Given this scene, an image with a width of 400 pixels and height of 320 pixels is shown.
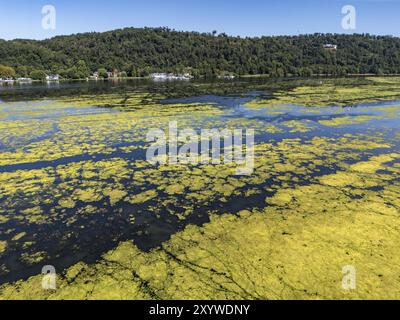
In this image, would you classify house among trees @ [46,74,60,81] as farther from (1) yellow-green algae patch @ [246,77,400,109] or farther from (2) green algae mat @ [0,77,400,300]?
(2) green algae mat @ [0,77,400,300]

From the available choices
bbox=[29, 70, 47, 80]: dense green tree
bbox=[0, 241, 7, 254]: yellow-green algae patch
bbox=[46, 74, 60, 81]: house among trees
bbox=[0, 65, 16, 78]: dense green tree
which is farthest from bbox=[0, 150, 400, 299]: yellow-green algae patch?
bbox=[0, 65, 16, 78]: dense green tree

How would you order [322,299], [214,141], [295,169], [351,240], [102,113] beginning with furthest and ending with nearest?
[102,113] → [214,141] → [295,169] → [351,240] → [322,299]

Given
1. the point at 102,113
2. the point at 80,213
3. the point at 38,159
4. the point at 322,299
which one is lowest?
the point at 322,299

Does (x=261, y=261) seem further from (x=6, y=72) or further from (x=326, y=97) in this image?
(x=6, y=72)

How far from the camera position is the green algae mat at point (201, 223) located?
667 centimetres

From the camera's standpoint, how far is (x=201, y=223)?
9180mm

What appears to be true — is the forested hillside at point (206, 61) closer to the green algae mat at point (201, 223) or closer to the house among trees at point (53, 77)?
the house among trees at point (53, 77)

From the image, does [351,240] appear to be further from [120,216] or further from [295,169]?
[120,216]

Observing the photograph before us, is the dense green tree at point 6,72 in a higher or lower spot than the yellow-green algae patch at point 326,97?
higher

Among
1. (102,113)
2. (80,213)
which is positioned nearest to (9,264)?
(80,213)

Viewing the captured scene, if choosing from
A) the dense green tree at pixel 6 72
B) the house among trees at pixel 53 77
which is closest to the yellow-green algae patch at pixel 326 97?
the house among trees at pixel 53 77

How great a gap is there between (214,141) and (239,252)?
431 inches

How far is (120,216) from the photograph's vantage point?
9.66 meters

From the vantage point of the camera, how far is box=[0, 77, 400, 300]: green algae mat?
21.9 ft
